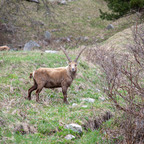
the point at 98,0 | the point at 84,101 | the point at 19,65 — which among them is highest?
the point at 98,0

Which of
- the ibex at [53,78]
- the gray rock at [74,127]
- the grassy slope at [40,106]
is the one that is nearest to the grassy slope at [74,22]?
the grassy slope at [40,106]

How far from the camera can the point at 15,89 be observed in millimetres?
8875

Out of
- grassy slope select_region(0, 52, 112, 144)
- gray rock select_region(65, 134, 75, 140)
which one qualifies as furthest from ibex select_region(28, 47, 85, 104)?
gray rock select_region(65, 134, 75, 140)

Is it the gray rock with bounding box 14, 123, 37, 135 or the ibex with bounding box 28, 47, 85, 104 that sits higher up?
the ibex with bounding box 28, 47, 85, 104

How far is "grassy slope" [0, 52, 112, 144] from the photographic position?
6.24m

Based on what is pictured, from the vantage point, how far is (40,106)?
26.6ft

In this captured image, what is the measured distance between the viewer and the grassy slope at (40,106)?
624 cm

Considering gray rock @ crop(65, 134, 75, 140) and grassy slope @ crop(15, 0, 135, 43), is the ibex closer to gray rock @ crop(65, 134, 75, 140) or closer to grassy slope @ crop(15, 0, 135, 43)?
gray rock @ crop(65, 134, 75, 140)

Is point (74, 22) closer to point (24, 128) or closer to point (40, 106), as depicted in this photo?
point (40, 106)

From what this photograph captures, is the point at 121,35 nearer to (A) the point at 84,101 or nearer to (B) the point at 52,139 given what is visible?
(A) the point at 84,101

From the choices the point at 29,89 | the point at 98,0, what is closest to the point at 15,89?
the point at 29,89

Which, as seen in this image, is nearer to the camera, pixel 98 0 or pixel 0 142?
pixel 0 142

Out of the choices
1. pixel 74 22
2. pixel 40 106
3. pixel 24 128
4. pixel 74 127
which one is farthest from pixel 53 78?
pixel 74 22

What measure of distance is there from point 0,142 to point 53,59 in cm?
696
